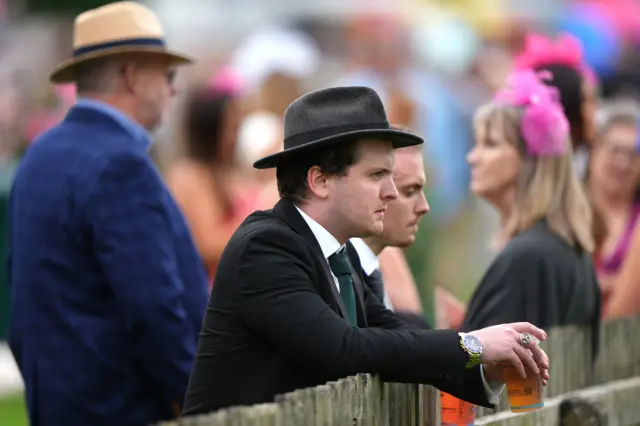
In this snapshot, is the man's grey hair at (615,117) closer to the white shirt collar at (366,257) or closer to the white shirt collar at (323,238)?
the white shirt collar at (366,257)

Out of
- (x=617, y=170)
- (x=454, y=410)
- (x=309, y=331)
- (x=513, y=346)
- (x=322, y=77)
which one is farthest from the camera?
(x=322, y=77)

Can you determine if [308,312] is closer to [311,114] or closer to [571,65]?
[311,114]

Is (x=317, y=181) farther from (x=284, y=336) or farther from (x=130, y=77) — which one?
(x=130, y=77)

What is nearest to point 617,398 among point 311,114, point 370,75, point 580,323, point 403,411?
point 580,323

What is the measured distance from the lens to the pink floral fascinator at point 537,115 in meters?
6.40

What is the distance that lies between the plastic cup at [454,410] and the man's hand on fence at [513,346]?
0.56 metres

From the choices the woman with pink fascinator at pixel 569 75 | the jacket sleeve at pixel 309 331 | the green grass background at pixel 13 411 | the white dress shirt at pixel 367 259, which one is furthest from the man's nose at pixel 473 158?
the green grass background at pixel 13 411

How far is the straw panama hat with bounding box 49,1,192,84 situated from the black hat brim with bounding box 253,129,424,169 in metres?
1.92

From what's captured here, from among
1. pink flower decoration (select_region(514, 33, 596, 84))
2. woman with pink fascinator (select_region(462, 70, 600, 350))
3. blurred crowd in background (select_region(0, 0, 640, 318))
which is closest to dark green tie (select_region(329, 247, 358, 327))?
woman with pink fascinator (select_region(462, 70, 600, 350))

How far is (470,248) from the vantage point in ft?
68.2

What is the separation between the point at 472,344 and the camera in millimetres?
4059

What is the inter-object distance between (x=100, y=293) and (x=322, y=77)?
1546cm

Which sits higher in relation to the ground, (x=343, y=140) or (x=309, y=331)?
(x=343, y=140)

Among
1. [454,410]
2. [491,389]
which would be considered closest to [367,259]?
[454,410]
